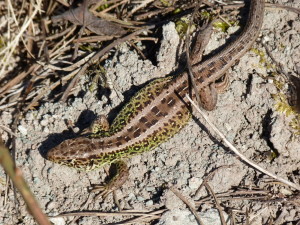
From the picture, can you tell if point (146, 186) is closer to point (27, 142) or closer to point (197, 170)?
point (197, 170)

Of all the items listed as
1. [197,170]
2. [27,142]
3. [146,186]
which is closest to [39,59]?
[27,142]

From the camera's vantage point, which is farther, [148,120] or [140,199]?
[148,120]

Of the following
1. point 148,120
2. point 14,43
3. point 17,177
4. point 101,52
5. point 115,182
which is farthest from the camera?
point 14,43

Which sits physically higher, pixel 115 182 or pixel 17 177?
pixel 17 177

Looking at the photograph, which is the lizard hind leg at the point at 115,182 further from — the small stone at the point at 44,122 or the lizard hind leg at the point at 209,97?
the lizard hind leg at the point at 209,97

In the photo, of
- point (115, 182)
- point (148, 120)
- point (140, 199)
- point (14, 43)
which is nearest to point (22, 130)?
point (14, 43)

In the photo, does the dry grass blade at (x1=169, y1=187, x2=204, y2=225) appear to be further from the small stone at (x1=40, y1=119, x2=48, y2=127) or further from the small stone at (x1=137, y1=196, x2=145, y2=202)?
the small stone at (x1=40, y1=119, x2=48, y2=127)

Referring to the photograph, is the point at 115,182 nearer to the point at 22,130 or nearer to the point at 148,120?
the point at 148,120
